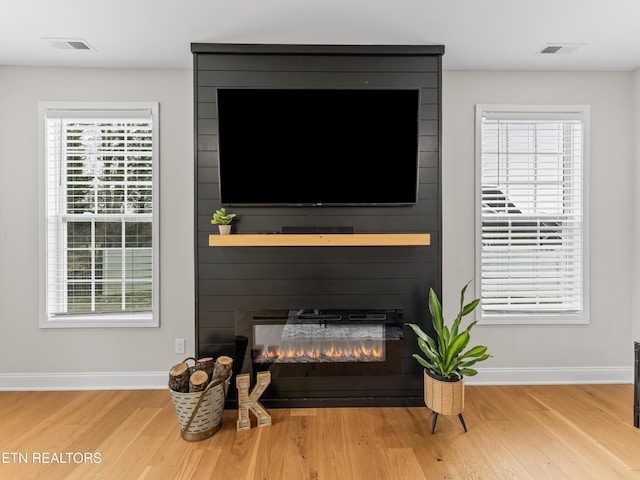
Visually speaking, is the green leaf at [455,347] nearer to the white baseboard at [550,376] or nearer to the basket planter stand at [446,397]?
the basket planter stand at [446,397]

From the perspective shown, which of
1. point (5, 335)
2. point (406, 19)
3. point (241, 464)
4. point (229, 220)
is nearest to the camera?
point (241, 464)

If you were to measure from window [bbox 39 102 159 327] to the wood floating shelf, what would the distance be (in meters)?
0.91

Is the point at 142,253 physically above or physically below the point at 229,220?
below

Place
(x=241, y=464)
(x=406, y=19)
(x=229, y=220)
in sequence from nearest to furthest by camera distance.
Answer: (x=241, y=464) < (x=406, y=19) < (x=229, y=220)

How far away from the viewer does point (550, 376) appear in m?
3.21

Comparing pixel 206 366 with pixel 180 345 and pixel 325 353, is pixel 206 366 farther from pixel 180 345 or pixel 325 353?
pixel 325 353

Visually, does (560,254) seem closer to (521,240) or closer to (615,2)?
(521,240)

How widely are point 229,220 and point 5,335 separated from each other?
2170 millimetres

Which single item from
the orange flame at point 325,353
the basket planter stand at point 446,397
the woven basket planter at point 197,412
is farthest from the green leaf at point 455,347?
the woven basket planter at point 197,412

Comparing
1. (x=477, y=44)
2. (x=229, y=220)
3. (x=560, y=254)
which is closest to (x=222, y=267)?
(x=229, y=220)

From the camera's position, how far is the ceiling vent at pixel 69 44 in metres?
2.67

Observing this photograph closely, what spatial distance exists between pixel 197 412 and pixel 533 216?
297cm

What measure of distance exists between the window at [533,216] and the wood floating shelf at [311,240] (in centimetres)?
98

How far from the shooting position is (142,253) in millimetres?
3182
